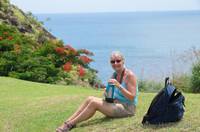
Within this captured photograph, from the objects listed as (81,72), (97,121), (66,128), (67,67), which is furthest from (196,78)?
(66,128)

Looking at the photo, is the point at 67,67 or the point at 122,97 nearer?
the point at 122,97

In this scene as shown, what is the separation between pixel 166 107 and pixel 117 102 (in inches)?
42.5

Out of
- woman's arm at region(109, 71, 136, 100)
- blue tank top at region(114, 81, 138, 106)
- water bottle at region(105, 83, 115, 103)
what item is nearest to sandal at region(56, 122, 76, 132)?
water bottle at region(105, 83, 115, 103)

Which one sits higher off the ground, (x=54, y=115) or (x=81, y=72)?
(x=81, y=72)

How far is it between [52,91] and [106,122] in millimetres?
5797

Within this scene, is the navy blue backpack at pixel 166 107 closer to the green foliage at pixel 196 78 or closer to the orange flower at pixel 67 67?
the green foliage at pixel 196 78

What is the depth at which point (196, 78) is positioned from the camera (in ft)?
45.4

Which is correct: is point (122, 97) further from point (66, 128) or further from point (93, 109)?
point (66, 128)

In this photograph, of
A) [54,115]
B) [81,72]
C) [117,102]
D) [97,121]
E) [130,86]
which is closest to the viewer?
[130,86]

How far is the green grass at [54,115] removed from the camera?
736 centimetres

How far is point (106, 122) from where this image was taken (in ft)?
26.0

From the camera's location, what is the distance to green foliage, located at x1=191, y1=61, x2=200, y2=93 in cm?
1379

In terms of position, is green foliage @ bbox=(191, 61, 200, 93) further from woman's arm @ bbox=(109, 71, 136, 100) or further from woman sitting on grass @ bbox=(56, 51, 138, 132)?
woman's arm @ bbox=(109, 71, 136, 100)

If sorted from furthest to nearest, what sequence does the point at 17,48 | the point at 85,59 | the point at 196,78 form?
the point at 85,59
the point at 17,48
the point at 196,78
